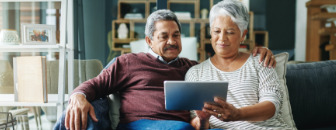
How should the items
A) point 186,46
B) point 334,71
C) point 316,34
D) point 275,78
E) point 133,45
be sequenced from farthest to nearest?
point 316,34 → point 133,45 → point 186,46 → point 334,71 → point 275,78

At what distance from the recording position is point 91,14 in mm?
2482

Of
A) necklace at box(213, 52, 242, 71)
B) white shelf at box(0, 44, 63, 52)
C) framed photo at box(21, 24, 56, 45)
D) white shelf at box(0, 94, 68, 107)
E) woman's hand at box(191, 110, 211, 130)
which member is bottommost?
white shelf at box(0, 94, 68, 107)

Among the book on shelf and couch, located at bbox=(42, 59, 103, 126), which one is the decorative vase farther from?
the book on shelf

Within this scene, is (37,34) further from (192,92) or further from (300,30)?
(300,30)

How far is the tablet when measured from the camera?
99 centimetres

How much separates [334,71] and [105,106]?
1.34m

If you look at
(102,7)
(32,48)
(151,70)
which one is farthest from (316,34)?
(32,48)

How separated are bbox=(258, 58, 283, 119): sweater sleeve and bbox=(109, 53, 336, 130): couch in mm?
348

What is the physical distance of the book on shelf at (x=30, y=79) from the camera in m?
1.99

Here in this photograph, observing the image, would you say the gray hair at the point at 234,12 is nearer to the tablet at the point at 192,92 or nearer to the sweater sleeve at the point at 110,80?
the tablet at the point at 192,92

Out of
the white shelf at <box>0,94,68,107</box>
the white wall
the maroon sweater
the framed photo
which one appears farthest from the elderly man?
the white wall

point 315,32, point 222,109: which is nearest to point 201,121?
point 222,109

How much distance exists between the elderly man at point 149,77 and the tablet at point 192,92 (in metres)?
0.28

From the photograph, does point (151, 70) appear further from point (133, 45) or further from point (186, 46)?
point (133, 45)
